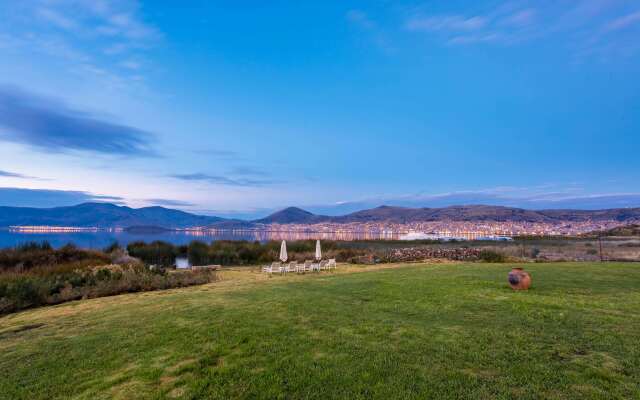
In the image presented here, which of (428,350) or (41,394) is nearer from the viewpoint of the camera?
(41,394)

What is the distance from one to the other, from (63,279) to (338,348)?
12500mm

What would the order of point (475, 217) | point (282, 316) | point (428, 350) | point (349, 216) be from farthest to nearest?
1. point (349, 216)
2. point (475, 217)
3. point (282, 316)
4. point (428, 350)

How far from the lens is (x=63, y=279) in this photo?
41.9 ft

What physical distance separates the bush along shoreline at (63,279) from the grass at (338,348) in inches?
63.0

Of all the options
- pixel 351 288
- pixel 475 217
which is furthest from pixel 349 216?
pixel 351 288

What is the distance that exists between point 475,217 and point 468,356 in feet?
393

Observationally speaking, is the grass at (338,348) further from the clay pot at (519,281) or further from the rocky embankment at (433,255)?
the rocky embankment at (433,255)

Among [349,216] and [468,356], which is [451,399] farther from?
[349,216]

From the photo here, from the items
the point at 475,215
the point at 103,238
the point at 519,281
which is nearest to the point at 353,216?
the point at 475,215

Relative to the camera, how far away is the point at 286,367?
459 centimetres

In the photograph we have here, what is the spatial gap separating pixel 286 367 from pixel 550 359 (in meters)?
3.64

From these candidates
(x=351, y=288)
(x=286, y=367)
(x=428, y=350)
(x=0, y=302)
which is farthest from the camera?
(x=351, y=288)

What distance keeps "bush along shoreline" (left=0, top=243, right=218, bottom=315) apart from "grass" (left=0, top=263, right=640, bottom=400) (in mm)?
1601

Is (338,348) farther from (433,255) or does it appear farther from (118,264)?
(433,255)
